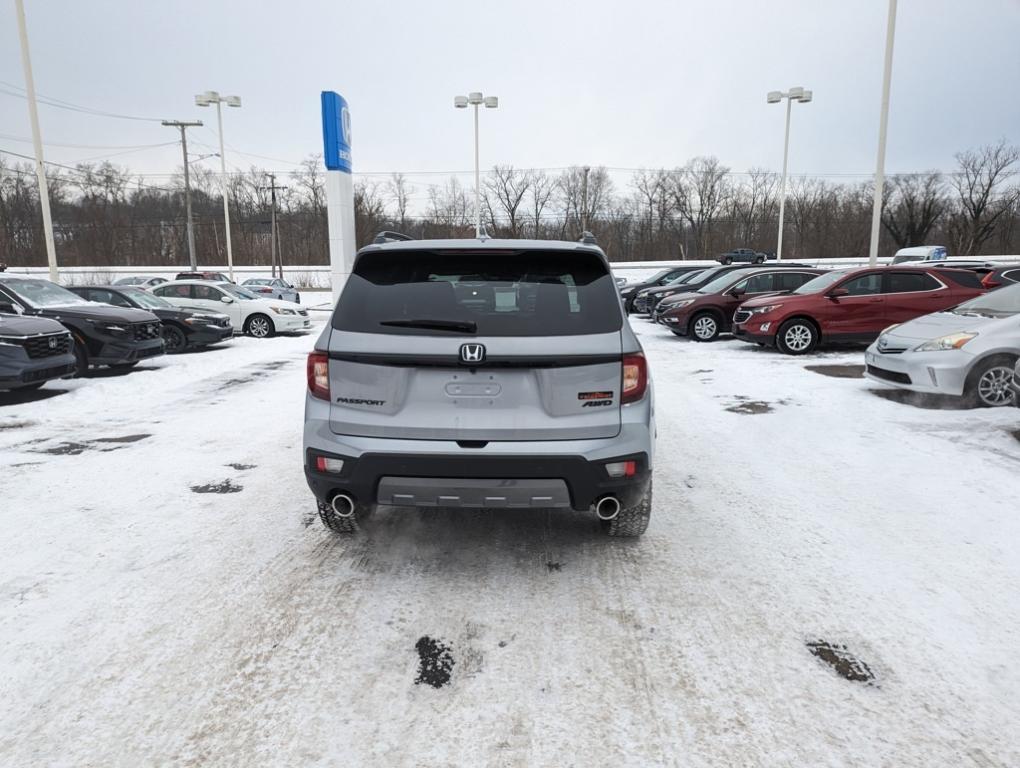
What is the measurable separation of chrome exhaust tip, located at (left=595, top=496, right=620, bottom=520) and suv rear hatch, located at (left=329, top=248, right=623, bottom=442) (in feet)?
1.10

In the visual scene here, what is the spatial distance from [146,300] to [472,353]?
13.5 meters

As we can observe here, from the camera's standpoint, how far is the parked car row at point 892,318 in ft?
23.2

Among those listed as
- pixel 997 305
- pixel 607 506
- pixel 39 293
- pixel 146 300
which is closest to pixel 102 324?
pixel 39 293

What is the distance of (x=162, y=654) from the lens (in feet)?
9.09

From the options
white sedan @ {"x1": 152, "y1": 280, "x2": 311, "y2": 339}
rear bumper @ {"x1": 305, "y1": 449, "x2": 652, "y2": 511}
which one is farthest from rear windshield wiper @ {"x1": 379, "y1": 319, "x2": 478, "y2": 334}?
white sedan @ {"x1": 152, "y1": 280, "x2": 311, "y2": 339}

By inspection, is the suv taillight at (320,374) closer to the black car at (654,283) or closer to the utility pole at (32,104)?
the utility pole at (32,104)

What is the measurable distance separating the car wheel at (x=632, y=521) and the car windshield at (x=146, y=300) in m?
12.9

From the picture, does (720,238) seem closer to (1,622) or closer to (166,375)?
(166,375)

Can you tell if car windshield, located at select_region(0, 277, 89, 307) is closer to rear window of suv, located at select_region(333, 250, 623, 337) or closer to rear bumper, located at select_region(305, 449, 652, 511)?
rear window of suv, located at select_region(333, 250, 623, 337)

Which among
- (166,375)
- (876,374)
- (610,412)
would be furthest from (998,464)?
(166,375)

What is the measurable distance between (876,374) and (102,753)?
866cm

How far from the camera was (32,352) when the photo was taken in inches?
329

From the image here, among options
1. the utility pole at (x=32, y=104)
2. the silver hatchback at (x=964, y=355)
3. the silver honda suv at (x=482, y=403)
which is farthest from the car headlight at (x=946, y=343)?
the utility pole at (x=32, y=104)

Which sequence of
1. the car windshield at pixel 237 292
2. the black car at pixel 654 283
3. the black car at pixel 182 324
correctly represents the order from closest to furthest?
the black car at pixel 182 324
the car windshield at pixel 237 292
the black car at pixel 654 283
